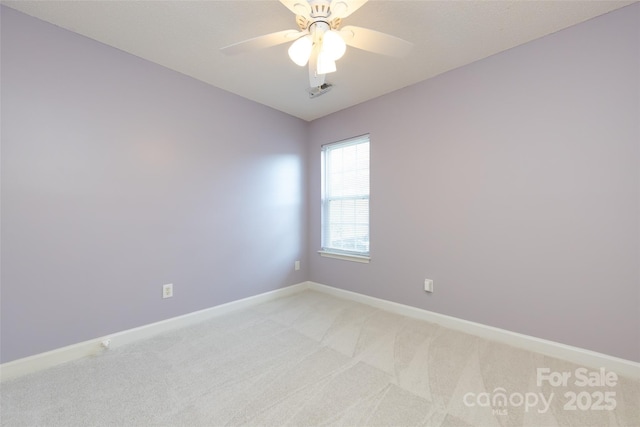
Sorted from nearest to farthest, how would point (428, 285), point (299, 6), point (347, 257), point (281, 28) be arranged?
point (299, 6) < point (281, 28) < point (428, 285) < point (347, 257)

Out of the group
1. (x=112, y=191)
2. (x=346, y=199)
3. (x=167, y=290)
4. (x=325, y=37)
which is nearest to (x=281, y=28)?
(x=325, y=37)

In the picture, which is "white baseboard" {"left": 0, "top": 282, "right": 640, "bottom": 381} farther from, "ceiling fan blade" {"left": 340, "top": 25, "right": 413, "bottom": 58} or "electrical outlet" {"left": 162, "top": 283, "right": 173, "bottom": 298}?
"ceiling fan blade" {"left": 340, "top": 25, "right": 413, "bottom": 58}

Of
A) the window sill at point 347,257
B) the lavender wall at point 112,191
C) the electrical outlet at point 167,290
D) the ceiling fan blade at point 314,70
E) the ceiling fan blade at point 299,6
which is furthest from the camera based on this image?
the window sill at point 347,257

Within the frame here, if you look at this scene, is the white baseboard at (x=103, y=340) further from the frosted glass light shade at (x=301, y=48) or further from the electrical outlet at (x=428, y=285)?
the frosted glass light shade at (x=301, y=48)

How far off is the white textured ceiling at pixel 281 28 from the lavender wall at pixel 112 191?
0.25m

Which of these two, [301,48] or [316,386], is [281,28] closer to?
[301,48]

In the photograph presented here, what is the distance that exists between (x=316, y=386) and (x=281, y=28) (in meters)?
2.48

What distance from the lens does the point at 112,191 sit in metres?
2.12

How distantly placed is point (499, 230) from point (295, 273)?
244 cm

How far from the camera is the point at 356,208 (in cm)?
328

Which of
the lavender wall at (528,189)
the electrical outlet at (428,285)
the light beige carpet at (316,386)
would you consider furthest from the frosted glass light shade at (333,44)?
the electrical outlet at (428,285)

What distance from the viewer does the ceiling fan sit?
4.47 feet

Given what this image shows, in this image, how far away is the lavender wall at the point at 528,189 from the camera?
5.70ft

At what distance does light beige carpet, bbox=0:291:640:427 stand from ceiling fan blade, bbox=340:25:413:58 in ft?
6.75
